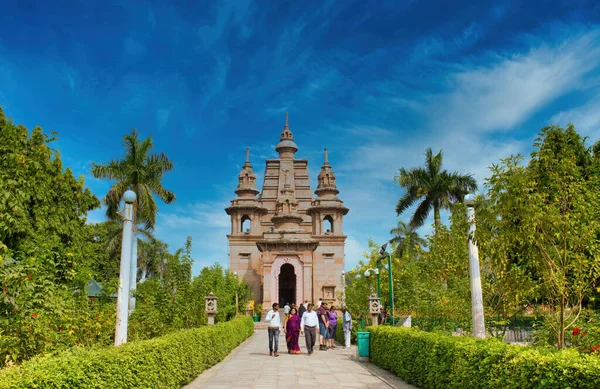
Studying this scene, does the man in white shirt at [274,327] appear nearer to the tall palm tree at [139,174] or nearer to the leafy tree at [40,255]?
the leafy tree at [40,255]

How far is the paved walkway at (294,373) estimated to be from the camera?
496 inches

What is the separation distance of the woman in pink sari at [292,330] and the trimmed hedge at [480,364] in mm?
5107

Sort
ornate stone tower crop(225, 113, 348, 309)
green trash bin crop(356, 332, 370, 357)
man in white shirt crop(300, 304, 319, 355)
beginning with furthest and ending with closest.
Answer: ornate stone tower crop(225, 113, 348, 309) → man in white shirt crop(300, 304, 319, 355) → green trash bin crop(356, 332, 370, 357)

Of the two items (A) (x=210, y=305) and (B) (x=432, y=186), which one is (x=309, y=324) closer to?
(A) (x=210, y=305)

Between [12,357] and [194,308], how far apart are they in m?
10.8

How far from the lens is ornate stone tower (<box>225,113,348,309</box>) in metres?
46.2

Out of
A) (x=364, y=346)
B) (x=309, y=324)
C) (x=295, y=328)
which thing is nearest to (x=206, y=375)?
(x=295, y=328)

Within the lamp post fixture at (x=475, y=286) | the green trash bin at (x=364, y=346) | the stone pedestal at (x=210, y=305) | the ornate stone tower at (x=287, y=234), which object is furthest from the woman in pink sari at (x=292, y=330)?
the ornate stone tower at (x=287, y=234)

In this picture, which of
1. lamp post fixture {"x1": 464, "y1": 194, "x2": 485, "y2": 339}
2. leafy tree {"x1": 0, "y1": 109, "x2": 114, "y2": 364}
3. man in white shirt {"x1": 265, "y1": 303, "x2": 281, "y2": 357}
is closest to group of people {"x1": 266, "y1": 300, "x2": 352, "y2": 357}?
man in white shirt {"x1": 265, "y1": 303, "x2": 281, "y2": 357}

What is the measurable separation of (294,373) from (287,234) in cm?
3307

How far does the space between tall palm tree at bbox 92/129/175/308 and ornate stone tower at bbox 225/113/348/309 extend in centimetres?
1563

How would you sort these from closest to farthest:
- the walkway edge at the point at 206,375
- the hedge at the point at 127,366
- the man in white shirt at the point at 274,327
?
the hedge at the point at 127,366 → the walkway edge at the point at 206,375 → the man in white shirt at the point at 274,327

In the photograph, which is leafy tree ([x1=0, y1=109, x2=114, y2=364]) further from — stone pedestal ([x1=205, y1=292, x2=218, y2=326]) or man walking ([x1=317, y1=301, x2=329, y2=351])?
man walking ([x1=317, y1=301, x2=329, y2=351])

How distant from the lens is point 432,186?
112 feet
